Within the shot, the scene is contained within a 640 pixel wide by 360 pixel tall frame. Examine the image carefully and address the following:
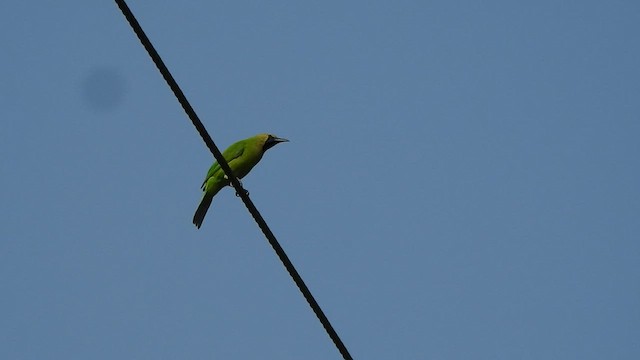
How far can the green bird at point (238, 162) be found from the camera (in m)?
8.16

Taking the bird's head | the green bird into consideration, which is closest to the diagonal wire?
the green bird

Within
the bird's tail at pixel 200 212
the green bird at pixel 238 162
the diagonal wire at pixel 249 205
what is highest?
the green bird at pixel 238 162

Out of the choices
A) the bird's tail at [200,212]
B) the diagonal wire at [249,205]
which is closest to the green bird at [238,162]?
the bird's tail at [200,212]

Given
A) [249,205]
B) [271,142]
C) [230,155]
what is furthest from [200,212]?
[249,205]

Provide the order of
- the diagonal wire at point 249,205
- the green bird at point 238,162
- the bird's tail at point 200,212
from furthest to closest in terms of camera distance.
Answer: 1. the bird's tail at point 200,212
2. the green bird at point 238,162
3. the diagonal wire at point 249,205

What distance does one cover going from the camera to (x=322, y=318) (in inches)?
164

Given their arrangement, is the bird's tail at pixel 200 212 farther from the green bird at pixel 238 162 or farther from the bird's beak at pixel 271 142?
the bird's beak at pixel 271 142

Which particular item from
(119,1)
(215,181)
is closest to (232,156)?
(215,181)

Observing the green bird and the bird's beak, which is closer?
the green bird

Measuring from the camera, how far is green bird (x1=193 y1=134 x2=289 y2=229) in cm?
816

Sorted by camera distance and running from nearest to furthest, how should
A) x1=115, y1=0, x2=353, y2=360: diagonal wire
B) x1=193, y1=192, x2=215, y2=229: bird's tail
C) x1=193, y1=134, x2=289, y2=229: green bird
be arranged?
x1=115, y1=0, x2=353, y2=360: diagonal wire < x1=193, y1=134, x2=289, y2=229: green bird < x1=193, y1=192, x2=215, y2=229: bird's tail

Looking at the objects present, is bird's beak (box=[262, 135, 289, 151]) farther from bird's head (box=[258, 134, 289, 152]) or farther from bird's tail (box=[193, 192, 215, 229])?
bird's tail (box=[193, 192, 215, 229])

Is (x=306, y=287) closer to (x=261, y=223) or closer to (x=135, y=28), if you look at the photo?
(x=261, y=223)

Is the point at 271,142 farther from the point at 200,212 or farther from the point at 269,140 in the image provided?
the point at 200,212
